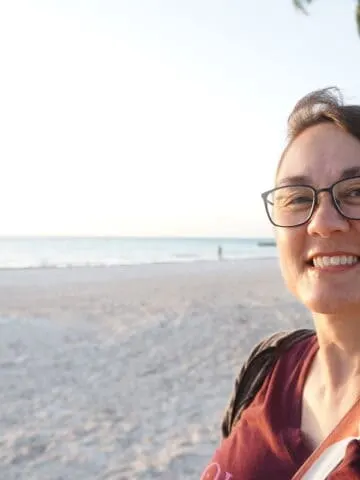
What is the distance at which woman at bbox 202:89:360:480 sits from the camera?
5.61 feet

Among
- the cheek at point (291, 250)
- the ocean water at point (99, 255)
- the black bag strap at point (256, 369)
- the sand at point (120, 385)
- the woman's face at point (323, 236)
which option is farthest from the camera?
the ocean water at point (99, 255)

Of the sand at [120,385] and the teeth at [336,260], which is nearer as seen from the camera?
the teeth at [336,260]

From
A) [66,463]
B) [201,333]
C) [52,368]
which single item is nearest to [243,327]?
[201,333]

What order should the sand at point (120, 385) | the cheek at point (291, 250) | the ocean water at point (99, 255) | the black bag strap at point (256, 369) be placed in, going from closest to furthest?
1. the cheek at point (291, 250)
2. the black bag strap at point (256, 369)
3. the sand at point (120, 385)
4. the ocean water at point (99, 255)

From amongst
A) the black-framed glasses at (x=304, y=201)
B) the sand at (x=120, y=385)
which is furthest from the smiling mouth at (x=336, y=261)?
the sand at (x=120, y=385)

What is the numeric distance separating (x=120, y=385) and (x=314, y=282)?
5812 millimetres

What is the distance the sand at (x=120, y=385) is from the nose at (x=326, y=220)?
11.2ft

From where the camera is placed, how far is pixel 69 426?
5.76 meters

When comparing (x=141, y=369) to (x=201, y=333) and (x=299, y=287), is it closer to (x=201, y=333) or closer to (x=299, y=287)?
(x=201, y=333)

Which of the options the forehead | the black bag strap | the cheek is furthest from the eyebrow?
the black bag strap

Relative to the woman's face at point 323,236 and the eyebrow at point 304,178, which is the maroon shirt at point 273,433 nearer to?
the woman's face at point 323,236

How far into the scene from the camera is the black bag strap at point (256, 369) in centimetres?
207

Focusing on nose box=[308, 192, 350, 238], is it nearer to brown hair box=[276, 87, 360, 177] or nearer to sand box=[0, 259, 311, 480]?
brown hair box=[276, 87, 360, 177]

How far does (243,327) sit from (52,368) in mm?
3458
